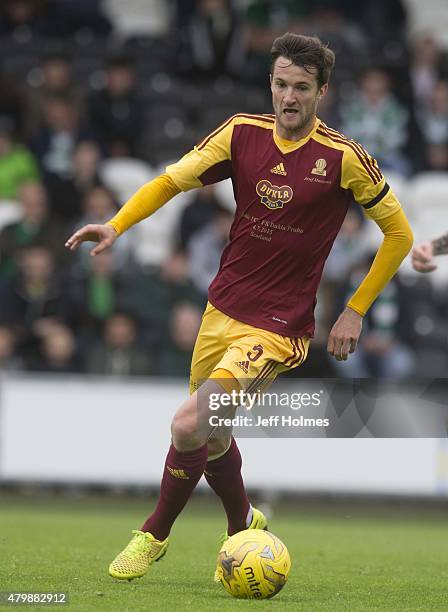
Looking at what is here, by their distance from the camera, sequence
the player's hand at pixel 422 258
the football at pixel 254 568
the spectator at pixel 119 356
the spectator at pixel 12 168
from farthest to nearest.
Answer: the spectator at pixel 12 168, the spectator at pixel 119 356, the player's hand at pixel 422 258, the football at pixel 254 568

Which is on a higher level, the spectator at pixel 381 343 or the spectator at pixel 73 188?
the spectator at pixel 73 188

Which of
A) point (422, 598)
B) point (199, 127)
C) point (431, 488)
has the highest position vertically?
point (199, 127)

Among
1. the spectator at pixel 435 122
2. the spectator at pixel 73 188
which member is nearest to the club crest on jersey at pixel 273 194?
the spectator at pixel 73 188

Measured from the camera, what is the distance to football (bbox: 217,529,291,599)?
21.6ft

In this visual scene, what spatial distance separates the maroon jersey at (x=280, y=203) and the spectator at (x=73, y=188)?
25.9ft

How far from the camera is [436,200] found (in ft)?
53.1

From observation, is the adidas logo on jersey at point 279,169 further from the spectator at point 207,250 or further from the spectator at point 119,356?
the spectator at point 207,250

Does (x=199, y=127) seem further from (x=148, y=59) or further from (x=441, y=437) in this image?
(x=441, y=437)

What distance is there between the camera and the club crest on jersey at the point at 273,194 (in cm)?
695

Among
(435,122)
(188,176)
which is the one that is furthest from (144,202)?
(435,122)

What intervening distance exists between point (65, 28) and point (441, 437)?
337 inches

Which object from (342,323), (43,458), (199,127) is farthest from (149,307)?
(342,323)

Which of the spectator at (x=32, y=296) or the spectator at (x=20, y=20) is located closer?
the spectator at (x=32, y=296)

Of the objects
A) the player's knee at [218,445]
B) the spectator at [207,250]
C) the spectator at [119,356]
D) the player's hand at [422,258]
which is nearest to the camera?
the player's knee at [218,445]
